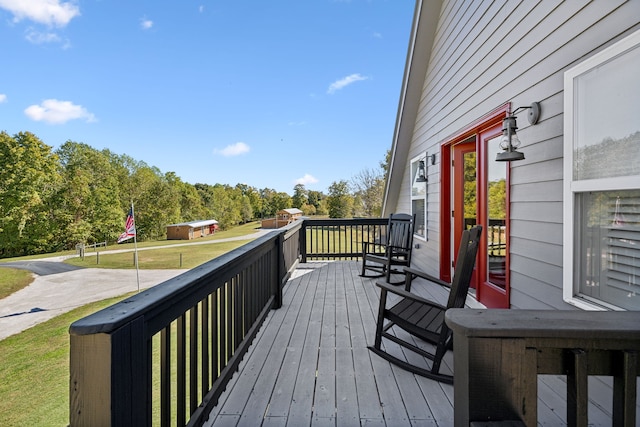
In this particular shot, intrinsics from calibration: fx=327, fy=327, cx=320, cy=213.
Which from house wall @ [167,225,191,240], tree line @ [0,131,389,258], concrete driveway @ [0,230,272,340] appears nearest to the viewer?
concrete driveway @ [0,230,272,340]

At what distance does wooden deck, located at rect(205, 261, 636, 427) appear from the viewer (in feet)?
5.66

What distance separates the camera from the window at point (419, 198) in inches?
205

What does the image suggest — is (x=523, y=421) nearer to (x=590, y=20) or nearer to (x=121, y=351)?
(x=121, y=351)

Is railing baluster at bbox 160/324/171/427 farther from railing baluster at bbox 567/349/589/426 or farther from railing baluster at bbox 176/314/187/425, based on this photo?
railing baluster at bbox 567/349/589/426

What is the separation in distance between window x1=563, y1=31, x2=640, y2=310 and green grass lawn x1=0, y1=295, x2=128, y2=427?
6.69 metres

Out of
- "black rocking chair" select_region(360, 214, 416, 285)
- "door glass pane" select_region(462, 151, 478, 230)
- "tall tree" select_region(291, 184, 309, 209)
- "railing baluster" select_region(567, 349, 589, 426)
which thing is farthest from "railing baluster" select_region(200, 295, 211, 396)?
"tall tree" select_region(291, 184, 309, 209)

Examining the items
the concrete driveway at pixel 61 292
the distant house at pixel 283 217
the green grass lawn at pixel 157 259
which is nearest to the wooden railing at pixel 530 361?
the concrete driveway at pixel 61 292

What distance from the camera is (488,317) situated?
841 millimetres

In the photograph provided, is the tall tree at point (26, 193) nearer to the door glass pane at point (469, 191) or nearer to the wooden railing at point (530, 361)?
the door glass pane at point (469, 191)

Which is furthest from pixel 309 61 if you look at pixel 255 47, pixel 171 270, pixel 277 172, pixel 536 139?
pixel 277 172

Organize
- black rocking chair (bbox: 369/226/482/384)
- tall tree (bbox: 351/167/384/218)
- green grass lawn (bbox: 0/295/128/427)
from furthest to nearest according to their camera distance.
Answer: tall tree (bbox: 351/167/384/218)
green grass lawn (bbox: 0/295/128/427)
black rocking chair (bbox: 369/226/482/384)

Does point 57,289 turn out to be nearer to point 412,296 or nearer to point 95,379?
point 412,296

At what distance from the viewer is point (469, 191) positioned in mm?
3963

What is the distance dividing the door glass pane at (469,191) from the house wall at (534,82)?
1.53 feet
